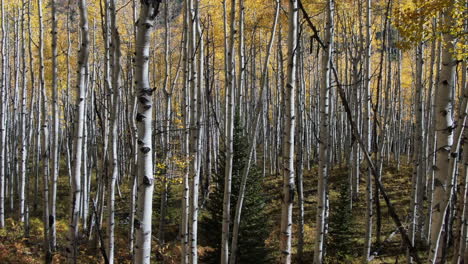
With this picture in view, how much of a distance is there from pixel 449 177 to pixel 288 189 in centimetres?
157

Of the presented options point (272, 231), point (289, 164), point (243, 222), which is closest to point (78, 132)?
point (289, 164)

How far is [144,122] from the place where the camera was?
2.46 metres

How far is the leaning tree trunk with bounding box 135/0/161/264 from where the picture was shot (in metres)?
2.31

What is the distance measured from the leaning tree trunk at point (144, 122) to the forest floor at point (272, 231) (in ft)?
12.4

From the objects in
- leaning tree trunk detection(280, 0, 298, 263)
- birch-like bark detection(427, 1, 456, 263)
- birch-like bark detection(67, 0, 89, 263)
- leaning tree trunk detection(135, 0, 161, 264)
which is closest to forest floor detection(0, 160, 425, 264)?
leaning tree trunk detection(280, 0, 298, 263)

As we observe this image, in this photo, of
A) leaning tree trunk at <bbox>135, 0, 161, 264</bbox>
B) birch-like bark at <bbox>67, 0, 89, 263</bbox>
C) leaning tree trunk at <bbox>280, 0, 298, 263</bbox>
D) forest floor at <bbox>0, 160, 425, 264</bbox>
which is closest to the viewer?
leaning tree trunk at <bbox>135, 0, 161, 264</bbox>

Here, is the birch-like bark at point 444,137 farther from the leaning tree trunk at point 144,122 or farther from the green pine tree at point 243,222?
the green pine tree at point 243,222

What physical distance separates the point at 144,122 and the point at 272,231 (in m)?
9.95

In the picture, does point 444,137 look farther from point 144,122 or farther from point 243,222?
point 243,222

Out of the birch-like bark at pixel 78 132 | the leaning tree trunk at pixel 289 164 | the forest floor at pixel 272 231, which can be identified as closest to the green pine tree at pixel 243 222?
the forest floor at pixel 272 231

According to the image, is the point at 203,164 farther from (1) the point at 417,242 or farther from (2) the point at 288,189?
(2) the point at 288,189

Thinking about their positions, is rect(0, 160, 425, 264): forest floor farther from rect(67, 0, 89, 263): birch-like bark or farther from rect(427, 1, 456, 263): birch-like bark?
rect(67, 0, 89, 263): birch-like bark

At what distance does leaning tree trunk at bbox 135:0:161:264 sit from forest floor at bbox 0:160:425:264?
3.77m

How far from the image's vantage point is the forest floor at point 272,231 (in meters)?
9.31
